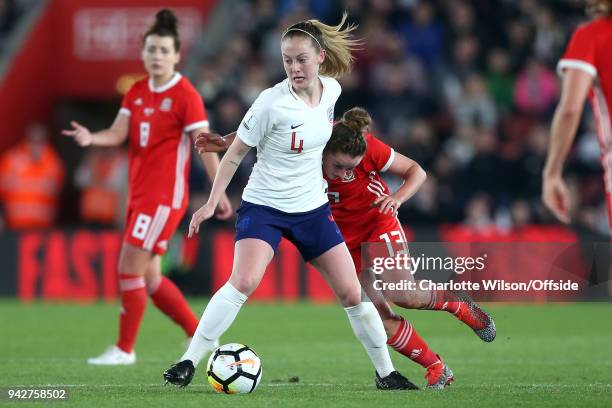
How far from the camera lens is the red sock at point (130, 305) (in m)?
9.27

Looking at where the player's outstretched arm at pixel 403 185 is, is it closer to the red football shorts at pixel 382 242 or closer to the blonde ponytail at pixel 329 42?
the red football shorts at pixel 382 242

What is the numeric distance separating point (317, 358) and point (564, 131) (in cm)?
428

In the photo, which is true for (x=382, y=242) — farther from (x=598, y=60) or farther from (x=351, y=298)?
(x=598, y=60)

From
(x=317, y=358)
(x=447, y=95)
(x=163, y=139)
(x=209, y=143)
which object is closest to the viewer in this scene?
(x=209, y=143)

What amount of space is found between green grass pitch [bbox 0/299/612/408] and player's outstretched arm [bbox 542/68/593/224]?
1.28 metres

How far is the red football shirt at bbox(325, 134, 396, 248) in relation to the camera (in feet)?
25.0

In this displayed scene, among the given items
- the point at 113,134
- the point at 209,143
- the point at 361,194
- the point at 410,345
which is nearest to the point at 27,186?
the point at 113,134

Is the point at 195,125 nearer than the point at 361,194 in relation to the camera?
No

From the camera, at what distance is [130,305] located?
9.29 meters

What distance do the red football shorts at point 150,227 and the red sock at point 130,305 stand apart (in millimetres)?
290

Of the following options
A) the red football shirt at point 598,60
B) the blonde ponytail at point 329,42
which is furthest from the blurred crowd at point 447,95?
the red football shirt at point 598,60

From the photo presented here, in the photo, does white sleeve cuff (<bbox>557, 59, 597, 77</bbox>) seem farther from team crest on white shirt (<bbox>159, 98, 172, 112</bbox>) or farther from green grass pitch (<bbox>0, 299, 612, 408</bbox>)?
team crest on white shirt (<bbox>159, 98, 172, 112</bbox>)

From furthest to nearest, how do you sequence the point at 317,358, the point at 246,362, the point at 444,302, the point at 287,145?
the point at 317,358 → the point at 444,302 → the point at 246,362 → the point at 287,145

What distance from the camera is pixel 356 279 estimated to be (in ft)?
23.5
